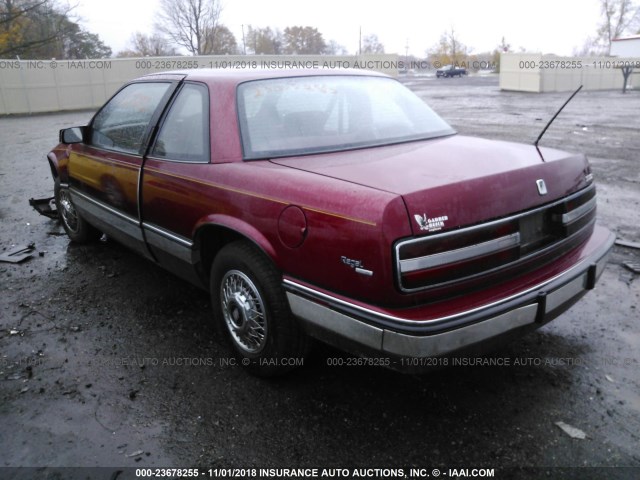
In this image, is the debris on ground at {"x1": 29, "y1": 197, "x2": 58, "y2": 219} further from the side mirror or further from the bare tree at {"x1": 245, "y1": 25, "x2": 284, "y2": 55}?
the bare tree at {"x1": 245, "y1": 25, "x2": 284, "y2": 55}

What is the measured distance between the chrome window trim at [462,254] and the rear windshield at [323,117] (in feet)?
3.60

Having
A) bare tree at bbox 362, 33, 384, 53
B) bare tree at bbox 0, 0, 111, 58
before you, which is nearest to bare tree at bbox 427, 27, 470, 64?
bare tree at bbox 362, 33, 384, 53

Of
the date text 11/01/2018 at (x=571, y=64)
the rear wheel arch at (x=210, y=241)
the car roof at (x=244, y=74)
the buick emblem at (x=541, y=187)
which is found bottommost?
the rear wheel arch at (x=210, y=241)

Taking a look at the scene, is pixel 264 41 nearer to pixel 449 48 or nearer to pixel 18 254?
pixel 449 48

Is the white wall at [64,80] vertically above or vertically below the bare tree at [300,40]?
below

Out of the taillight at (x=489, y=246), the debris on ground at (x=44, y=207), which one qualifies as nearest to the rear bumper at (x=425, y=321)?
the taillight at (x=489, y=246)

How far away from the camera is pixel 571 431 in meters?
2.54

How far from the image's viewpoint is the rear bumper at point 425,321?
2.18 meters

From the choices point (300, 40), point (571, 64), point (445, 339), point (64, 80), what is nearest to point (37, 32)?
point (64, 80)

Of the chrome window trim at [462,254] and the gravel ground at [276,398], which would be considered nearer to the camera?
the chrome window trim at [462,254]

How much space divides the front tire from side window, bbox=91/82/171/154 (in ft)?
4.46

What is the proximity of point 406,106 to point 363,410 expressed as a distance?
2.13m

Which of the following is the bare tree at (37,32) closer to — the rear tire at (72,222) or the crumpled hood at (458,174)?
the rear tire at (72,222)

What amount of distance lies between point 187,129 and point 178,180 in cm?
36
